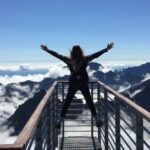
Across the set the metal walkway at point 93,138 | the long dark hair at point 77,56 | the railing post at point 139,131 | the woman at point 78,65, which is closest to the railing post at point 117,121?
the metal walkway at point 93,138

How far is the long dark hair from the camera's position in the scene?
9454mm

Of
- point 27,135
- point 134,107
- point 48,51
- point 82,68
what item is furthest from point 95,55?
point 27,135

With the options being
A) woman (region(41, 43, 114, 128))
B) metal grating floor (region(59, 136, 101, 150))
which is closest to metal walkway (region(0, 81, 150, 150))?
metal grating floor (region(59, 136, 101, 150))

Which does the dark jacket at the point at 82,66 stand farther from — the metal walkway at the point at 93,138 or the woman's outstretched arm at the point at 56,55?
the metal walkway at the point at 93,138

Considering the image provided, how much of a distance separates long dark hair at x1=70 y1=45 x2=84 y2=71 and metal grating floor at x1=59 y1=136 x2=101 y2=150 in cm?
359

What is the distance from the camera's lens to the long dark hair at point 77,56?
945cm

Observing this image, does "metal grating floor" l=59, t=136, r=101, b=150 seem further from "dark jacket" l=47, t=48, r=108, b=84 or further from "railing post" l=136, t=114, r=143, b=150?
"railing post" l=136, t=114, r=143, b=150

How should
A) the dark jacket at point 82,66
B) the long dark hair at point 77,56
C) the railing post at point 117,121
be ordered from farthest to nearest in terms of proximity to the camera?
the dark jacket at point 82,66 < the long dark hair at point 77,56 < the railing post at point 117,121

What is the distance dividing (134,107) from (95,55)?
374 cm

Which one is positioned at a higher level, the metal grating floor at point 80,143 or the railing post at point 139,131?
the railing post at point 139,131

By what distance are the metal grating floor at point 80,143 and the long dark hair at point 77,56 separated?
3.59 m

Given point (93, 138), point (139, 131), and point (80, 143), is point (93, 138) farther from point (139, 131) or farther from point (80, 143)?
point (139, 131)

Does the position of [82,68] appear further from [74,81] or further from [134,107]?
[134,107]

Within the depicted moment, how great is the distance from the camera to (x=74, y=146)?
12.7 m
